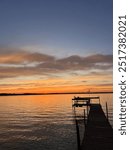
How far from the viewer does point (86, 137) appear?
2075 cm

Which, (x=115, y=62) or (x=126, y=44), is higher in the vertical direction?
(x=126, y=44)

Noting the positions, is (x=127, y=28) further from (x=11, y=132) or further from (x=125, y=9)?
(x=11, y=132)

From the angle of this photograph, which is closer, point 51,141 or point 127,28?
point 127,28

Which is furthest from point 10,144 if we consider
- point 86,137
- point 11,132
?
point 86,137

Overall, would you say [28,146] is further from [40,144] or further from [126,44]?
[126,44]

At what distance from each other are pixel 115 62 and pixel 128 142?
1.55 meters

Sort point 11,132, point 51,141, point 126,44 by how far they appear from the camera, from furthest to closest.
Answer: point 11,132
point 51,141
point 126,44

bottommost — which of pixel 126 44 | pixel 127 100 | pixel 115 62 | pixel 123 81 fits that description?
pixel 127 100

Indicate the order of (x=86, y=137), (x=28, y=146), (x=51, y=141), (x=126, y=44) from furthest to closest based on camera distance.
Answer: (x=51, y=141) → (x=28, y=146) → (x=86, y=137) → (x=126, y=44)

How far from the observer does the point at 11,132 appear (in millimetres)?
38094

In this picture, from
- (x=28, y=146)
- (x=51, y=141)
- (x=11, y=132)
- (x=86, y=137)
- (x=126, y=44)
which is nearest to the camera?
(x=126, y=44)

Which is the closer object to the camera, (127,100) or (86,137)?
(127,100)

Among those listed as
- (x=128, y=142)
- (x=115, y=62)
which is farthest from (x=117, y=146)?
(x=115, y=62)

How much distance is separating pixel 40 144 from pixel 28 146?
1.60 metres
